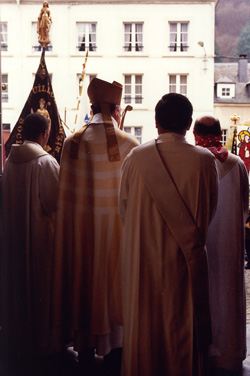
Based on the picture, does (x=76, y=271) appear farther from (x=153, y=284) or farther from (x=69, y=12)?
(x=69, y=12)

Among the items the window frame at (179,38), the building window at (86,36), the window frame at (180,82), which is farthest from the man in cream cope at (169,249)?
the building window at (86,36)

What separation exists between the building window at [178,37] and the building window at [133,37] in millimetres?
1044

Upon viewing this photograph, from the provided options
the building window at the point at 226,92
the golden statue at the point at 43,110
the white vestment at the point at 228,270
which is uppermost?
the building window at the point at 226,92

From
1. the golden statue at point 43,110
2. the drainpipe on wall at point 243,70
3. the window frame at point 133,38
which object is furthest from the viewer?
the window frame at point 133,38

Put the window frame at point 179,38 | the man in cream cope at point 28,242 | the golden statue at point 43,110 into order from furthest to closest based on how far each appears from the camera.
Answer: the window frame at point 179,38, the golden statue at point 43,110, the man in cream cope at point 28,242

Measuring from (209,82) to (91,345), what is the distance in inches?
546

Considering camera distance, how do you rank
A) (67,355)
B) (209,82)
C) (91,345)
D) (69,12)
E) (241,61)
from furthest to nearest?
1. (69,12)
2. (209,82)
3. (241,61)
4. (67,355)
5. (91,345)

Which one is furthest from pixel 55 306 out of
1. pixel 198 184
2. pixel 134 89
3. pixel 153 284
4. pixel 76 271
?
pixel 134 89

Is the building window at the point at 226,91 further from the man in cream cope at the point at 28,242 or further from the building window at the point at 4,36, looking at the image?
the man in cream cope at the point at 28,242

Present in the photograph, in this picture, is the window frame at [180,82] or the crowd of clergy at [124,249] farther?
the window frame at [180,82]

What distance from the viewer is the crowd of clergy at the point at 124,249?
232 centimetres

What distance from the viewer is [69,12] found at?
1753 cm

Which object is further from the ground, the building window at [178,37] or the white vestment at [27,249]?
the building window at [178,37]

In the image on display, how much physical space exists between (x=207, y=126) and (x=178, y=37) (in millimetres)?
17183
